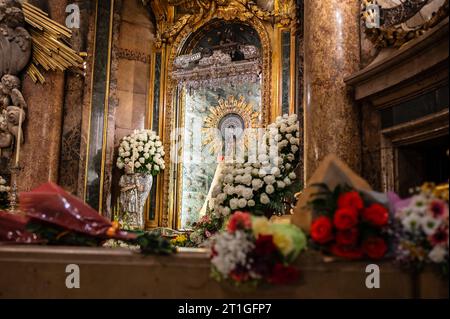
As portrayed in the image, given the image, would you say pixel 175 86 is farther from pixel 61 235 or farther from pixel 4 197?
pixel 61 235

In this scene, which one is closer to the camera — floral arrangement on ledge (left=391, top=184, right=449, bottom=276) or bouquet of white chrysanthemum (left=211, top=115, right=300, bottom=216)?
floral arrangement on ledge (left=391, top=184, right=449, bottom=276)

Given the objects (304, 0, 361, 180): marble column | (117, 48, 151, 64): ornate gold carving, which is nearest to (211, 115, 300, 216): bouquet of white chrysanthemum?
(304, 0, 361, 180): marble column

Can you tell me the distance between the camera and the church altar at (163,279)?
2953 millimetres

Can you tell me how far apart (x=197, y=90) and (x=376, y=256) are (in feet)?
22.6

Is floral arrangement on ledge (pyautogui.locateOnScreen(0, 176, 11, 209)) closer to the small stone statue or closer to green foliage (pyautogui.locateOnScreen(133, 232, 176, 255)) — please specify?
the small stone statue

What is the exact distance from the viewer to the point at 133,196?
8.78 metres

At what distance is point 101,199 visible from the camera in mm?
8578

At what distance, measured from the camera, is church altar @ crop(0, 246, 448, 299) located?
2953 mm

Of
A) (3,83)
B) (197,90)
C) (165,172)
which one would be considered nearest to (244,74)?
(197,90)

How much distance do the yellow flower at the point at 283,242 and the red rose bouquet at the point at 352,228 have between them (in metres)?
0.16

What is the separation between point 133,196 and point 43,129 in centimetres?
191

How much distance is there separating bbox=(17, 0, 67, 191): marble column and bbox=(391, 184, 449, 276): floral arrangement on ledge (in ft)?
22.3

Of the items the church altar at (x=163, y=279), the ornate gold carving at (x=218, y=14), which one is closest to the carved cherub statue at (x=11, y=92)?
the ornate gold carving at (x=218, y=14)
